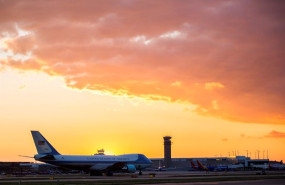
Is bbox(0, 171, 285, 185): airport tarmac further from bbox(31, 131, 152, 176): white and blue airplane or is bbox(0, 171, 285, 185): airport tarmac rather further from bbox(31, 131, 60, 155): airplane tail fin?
bbox(31, 131, 60, 155): airplane tail fin

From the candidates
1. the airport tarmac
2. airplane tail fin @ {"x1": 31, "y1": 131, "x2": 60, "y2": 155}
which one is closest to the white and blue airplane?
airplane tail fin @ {"x1": 31, "y1": 131, "x2": 60, "y2": 155}

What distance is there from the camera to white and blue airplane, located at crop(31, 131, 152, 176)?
3012 inches

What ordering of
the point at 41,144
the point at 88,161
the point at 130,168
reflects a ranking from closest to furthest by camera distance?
the point at 41,144
the point at 88,161
the point at 130,168

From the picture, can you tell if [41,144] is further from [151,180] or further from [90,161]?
[151,180]

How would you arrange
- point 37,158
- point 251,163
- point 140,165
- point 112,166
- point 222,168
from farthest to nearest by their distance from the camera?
point 251,163 → point 222,168 → point 140,165 → point 112,166 → point 37,158

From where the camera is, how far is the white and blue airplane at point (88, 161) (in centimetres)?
7650

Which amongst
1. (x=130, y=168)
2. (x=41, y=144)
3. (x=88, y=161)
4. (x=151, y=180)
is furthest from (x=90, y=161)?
(x=151, y=180)

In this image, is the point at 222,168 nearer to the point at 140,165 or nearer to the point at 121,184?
the point at 140,165

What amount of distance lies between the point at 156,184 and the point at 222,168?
113617 mm

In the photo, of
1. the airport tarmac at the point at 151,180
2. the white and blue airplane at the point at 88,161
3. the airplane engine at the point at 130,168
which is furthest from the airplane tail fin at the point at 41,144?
the airplane engine at the point at 130,168

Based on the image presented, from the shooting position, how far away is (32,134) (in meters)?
76.9

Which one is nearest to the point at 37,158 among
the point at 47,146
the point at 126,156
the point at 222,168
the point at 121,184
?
the point at 47,146

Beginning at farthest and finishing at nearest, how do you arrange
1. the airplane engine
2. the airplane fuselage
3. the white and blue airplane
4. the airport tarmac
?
the airplane engine, the airplane fuselage, the white and blue airplane, the airport tarmac

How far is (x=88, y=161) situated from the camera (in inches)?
3157
